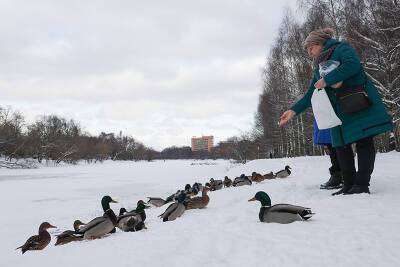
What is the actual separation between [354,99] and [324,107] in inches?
14.5

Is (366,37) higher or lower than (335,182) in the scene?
higher

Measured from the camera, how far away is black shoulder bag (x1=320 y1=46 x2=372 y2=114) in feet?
13.7

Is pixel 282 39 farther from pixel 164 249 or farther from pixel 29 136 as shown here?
pixel 29 136

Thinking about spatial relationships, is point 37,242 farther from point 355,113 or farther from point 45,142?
point 45,142

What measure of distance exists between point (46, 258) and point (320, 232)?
6.92ft

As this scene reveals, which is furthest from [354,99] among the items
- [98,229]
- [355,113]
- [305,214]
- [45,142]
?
[45,142]

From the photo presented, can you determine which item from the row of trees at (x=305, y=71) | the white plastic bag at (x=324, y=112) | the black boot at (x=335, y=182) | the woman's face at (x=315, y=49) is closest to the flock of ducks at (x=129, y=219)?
the white plastic bag at (x=324, y=112)

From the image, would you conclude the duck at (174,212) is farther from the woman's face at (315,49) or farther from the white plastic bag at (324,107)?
the woman's face at (315,49)

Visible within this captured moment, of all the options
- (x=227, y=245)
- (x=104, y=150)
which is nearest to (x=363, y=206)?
(x=227, y=245)

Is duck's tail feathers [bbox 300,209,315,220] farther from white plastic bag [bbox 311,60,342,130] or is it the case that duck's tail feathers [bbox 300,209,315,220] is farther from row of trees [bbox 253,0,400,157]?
row of trees [bbox 253,0,400,157]

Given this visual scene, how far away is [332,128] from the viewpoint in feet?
15.1

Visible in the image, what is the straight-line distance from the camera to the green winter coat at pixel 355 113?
13.7 ft

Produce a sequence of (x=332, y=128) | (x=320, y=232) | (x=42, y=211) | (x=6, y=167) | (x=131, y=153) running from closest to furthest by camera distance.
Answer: (x=320, y=232), (x=332, y=128), (x=42, y=211), (x=6, y=167), (x=131, y=153)

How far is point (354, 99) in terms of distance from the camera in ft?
13.8
